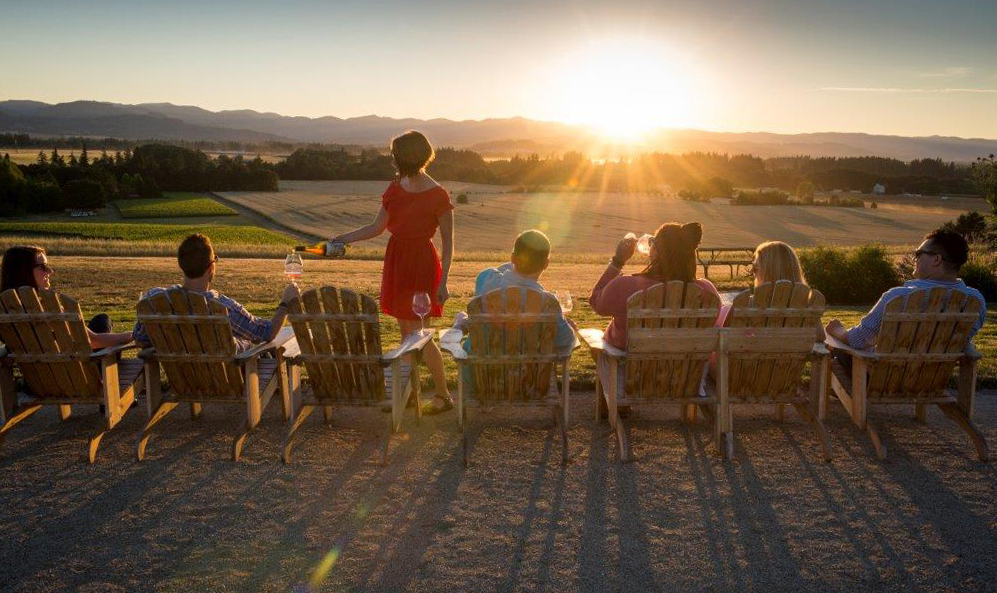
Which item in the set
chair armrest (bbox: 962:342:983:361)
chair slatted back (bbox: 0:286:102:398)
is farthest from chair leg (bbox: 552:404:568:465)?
chair slatted back (bbox: 0:286:102:398)

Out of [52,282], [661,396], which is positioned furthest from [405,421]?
[52,282]

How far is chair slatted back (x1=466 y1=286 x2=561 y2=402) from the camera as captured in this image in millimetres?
5562

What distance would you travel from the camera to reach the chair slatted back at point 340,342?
18.2 ft

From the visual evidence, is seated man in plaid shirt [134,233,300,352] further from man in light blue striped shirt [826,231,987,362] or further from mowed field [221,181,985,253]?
mowed field [221,181,985,253]

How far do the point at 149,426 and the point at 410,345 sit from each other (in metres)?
2.11

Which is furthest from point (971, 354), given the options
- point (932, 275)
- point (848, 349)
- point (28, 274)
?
point (28, 274)

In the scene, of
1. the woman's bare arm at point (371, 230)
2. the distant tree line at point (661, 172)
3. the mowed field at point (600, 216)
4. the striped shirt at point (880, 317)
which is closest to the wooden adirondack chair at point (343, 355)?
the woman's bare arm at point (371, 230)

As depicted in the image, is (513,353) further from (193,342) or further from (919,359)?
(919,359)

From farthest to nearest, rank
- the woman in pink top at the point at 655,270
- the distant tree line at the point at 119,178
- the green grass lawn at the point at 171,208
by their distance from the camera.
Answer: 1. the distant tree line at the point at 119,178
2. the green grass lawn at the point at 171,208
3. the woman in pink top at the point at 655,270

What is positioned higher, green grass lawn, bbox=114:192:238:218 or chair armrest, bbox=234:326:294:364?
chair armrest, bbox=234:326:294:364

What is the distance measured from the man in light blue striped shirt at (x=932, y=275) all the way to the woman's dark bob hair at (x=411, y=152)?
3660 millimetres

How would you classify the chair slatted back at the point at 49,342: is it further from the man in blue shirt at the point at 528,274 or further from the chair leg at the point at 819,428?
the chair leg at the point at 819,428

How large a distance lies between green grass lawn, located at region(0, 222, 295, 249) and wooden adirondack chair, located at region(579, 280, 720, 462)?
51.5 m

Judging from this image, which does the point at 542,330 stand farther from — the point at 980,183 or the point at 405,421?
the point at 980,183
